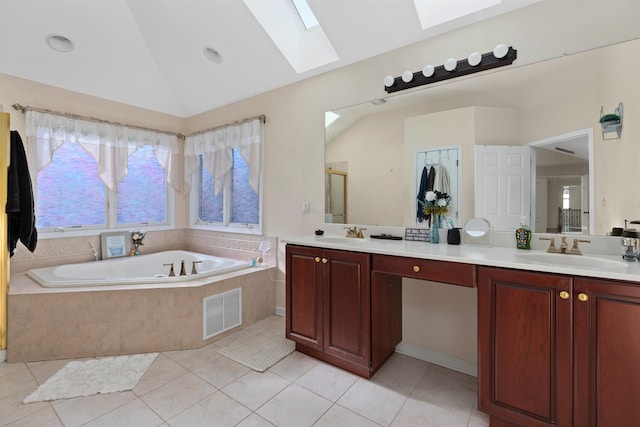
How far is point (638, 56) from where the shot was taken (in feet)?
5.16

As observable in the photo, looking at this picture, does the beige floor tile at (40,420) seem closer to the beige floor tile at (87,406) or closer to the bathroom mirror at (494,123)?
the beige floor tile at (87,406)

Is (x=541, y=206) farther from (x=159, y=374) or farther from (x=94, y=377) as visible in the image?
(x=94, y=377)

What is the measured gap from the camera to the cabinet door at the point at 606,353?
119 centimetres

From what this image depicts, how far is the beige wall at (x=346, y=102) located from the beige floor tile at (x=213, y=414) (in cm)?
136

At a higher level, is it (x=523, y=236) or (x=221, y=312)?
(x=523, y=236)

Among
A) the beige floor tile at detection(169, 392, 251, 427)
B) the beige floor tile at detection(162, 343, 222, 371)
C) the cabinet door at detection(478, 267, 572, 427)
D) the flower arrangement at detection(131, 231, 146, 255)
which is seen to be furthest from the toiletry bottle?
the flower arrangement at detection(131, 231, 146, 255)

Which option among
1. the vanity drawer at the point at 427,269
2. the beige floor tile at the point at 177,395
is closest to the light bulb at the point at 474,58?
the vanity drawer at the point at 427,269

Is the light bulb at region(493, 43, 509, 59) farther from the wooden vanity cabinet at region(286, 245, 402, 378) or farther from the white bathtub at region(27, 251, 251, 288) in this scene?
the white bathtub at region(27, 251, 251, 288)

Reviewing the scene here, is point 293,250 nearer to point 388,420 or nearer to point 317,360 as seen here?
point 317,360

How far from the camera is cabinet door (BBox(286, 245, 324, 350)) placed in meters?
2.17

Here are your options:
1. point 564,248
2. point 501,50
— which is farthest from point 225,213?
point 564,248

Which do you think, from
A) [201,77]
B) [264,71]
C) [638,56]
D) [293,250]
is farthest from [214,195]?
[638,56]

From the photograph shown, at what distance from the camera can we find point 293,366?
2.18 meters

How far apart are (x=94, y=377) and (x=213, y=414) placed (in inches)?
38.8
